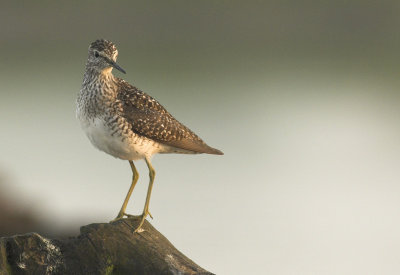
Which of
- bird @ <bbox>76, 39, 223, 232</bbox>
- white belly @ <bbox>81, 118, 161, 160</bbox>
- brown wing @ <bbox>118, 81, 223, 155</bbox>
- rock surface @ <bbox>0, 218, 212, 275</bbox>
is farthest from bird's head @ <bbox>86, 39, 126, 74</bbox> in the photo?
rock surface @ <bbox>0, 218, 212, 275</bbox>

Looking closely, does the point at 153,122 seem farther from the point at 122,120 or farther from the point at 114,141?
the point at 114,141

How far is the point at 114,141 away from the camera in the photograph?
25.9ft

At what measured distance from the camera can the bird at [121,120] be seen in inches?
313

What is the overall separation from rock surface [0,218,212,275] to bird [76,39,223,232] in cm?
124

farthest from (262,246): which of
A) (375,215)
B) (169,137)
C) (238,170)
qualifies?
(169,137)

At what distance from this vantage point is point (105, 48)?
8219 mm

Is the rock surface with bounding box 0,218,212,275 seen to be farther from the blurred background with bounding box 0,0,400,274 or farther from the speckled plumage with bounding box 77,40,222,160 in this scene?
the blurred background with bounding box 0,0,400,274

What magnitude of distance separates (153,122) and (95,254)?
87.8 inches

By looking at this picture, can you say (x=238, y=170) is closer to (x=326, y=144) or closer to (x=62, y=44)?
(x=326, y=144)

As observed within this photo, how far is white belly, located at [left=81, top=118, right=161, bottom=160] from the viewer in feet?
25.9

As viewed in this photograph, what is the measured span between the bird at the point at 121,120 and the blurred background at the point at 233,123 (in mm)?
3863

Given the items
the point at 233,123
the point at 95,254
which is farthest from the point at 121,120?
the point at 233,123

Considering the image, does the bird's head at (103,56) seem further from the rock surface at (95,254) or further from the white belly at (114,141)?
the rock surface at (95,254)

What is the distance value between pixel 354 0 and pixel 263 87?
23.1ft
